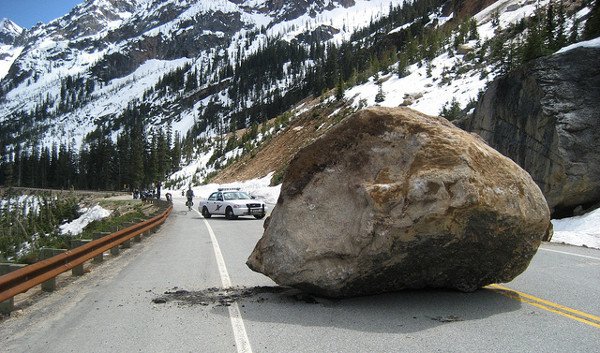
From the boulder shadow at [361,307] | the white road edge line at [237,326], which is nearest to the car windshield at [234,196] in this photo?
the white road edge line at [237,326]

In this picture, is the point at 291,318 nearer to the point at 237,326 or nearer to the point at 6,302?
the point at 237,326

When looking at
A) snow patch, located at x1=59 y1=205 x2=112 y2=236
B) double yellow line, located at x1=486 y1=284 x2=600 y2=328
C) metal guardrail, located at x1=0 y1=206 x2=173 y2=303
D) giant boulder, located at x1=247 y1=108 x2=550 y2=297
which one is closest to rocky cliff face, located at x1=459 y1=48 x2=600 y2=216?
double yellow line, located at x1=486 y1=284 x2=600 y2=328

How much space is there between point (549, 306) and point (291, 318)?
330 centimetres

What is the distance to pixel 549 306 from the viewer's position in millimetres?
5898

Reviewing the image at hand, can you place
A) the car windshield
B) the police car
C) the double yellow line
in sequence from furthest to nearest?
the car windshield < the police car < the double yellow line

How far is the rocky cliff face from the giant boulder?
1181cm

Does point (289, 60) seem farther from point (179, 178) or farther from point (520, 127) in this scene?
point (520, 127)

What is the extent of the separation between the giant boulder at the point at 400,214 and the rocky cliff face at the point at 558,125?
11.8m

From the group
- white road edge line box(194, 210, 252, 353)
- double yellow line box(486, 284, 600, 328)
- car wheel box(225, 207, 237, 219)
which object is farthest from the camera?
car wheel box(225, 207, 237, 219)

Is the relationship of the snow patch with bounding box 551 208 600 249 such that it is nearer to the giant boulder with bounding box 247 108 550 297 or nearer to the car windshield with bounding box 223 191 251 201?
the giant boulder with bounding box 247 108 550 297

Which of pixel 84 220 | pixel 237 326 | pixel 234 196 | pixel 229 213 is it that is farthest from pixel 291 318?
pixel 84 220

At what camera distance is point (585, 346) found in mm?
4410

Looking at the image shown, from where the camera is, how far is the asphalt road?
467cm

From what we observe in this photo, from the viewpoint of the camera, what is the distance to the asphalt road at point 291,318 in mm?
4672
